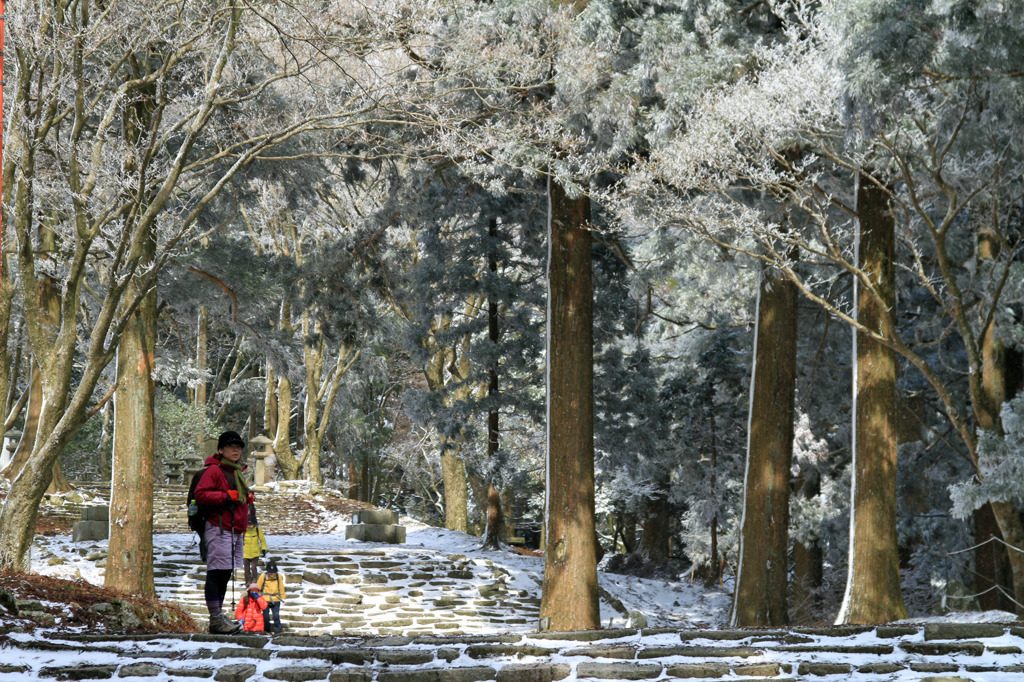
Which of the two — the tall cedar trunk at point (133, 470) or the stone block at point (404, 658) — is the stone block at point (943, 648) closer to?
the stone block at point (404, 658)

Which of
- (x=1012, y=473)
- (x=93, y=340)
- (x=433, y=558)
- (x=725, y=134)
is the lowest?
(x=433, y=558)

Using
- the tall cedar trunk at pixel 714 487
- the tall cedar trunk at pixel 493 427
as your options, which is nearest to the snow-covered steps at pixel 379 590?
the tall cedar trunk at pixel 493 427

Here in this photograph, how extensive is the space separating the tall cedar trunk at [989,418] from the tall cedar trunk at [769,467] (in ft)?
7.52

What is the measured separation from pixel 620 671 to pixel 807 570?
634 inches

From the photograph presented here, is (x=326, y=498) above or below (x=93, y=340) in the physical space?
below

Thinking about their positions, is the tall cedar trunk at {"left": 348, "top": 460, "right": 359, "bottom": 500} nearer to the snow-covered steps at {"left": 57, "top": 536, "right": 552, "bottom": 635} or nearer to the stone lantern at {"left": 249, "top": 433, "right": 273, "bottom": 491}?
the stone lantern at {"left": 249, "top": 433, "right": 273, "bottom": 491}

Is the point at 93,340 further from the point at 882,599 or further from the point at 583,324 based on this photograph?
the point at 882,599

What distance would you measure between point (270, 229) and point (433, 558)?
13039mm

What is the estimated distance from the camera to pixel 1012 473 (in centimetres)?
1048

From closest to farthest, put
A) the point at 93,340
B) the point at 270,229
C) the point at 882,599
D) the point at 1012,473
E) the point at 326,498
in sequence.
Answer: the point at 93,340
the point at 882,599
the point at 1012,473
the point at 326,498
the point at 270,229

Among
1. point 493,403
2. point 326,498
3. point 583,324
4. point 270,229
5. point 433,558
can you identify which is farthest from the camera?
point 270,229

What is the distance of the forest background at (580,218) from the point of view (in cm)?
891

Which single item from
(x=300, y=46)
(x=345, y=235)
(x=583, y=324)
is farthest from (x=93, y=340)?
(x=345, y=235)

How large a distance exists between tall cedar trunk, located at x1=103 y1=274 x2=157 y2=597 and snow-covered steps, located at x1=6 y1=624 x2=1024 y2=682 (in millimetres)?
4951
